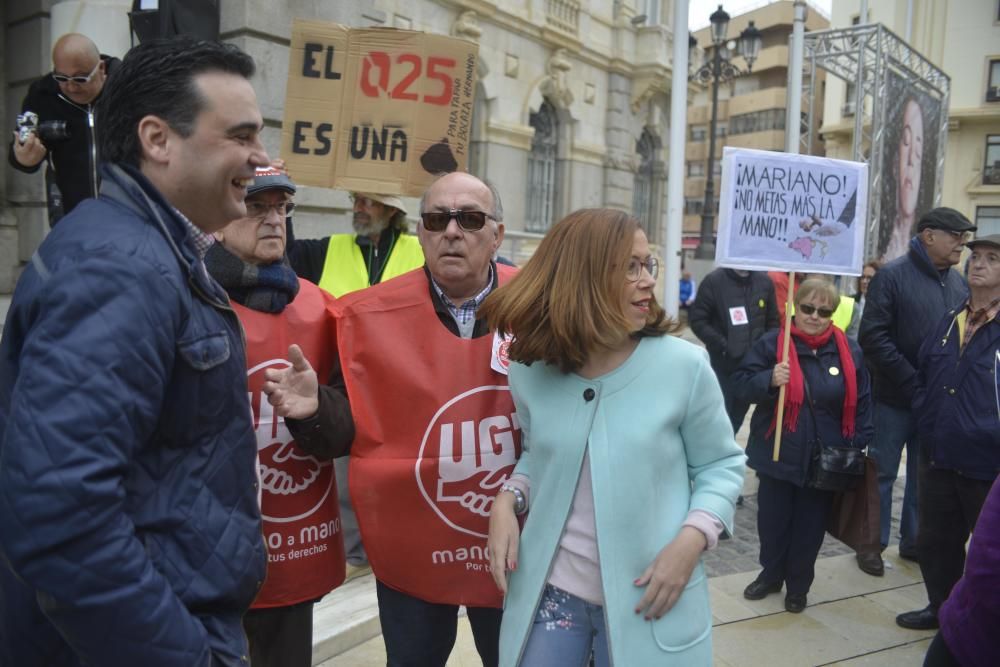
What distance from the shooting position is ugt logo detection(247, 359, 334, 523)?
2215 millimetres

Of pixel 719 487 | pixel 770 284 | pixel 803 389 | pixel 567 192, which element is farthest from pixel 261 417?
Answer: pixel 567 192

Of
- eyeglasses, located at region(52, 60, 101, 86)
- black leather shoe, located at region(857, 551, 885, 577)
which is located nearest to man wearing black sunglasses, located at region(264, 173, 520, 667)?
eyeglasses, located at region(52, 60, 101, 86)

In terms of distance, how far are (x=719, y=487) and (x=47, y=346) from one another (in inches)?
59.4

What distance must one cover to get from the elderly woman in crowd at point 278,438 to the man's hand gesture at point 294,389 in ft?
0.52

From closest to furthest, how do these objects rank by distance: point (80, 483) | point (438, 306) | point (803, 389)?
point (80, 483), point (438, 306), point (803, 389)

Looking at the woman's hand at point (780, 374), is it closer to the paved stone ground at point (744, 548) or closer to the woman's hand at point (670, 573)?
the paved stone ground at point (744, 548)

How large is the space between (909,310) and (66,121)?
494cm

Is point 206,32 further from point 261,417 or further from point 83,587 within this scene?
point 83,587

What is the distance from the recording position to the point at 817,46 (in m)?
13.7

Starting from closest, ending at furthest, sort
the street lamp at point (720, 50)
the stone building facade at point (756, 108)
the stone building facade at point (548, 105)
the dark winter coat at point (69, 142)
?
the dark winter coat at point (69, 142) → the stone building facade at point (548, 105) → the street lamp at point (720, 50) → the stone building facade at point (756, 108)

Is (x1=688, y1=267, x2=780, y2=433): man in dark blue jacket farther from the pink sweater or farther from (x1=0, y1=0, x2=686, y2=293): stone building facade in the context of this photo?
the pink sweater

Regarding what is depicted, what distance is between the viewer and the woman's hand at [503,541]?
2.02 metres

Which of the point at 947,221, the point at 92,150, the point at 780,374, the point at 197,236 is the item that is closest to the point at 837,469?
the point at 780,374

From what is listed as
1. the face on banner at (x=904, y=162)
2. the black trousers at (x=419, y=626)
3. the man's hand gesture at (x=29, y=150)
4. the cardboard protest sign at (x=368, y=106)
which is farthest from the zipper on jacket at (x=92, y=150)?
the face on banner at (x=904, y=162)
